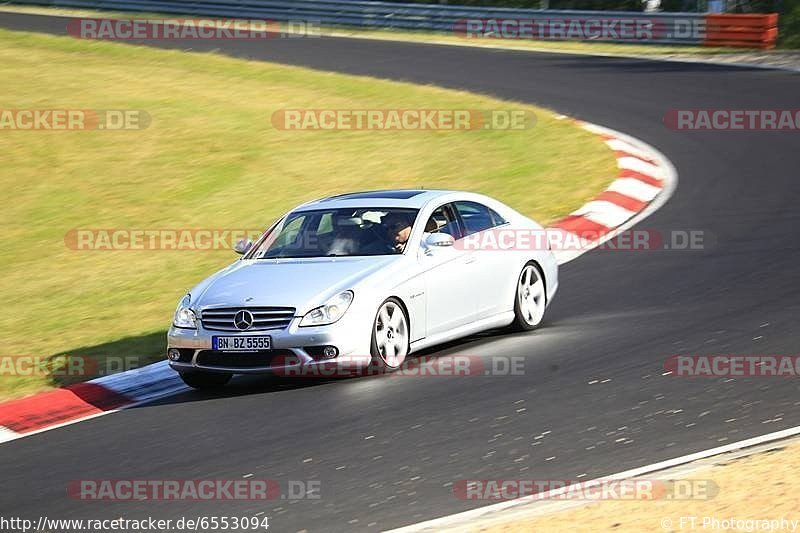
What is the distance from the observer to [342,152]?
2016cm

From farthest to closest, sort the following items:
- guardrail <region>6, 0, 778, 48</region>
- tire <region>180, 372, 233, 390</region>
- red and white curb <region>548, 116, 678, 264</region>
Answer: guardrail <region>6, 0, 778, 48</region>
red and white curb <region>548, 116, 678, 264</region>
tire <region>180, 372, 233, 390</region>

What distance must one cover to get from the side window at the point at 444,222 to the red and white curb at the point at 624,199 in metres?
3.12

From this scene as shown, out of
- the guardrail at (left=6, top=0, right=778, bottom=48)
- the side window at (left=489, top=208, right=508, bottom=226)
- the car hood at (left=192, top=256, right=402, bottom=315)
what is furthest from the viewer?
the guardrail at (left=6, top=0, right=778, bottom=48)

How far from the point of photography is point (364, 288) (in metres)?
9.83

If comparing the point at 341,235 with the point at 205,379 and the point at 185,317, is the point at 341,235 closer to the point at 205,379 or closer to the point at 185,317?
the point at 185,317

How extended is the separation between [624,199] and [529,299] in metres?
5.50

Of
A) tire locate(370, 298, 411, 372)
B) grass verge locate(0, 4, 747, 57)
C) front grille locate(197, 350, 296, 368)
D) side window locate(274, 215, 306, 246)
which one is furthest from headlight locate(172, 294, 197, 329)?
grass verge locate(0, 4, 747, 57)

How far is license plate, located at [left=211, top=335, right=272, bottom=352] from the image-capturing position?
9.69 m

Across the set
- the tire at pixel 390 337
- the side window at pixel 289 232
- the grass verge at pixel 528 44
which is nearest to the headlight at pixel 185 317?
the side window at pixel 289 232

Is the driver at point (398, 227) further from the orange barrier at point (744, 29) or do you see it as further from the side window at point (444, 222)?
the orange barrier at point (744, 29)

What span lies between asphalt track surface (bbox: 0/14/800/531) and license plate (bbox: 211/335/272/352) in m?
0.37

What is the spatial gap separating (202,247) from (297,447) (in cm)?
778

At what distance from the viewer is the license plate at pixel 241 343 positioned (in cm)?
969

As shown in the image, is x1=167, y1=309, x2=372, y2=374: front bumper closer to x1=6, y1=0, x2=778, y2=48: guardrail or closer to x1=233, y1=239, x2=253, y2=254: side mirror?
x1=233, y1=239, x2=253, y2=254: side mirror
